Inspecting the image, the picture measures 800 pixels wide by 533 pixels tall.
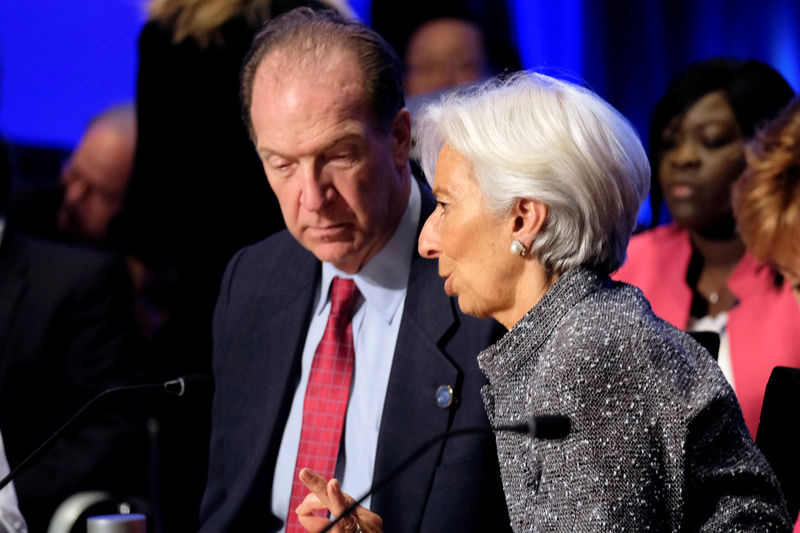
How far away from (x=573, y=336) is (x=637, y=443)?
0.61 feet

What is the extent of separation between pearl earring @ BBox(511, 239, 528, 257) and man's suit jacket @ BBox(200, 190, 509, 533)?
38 cm

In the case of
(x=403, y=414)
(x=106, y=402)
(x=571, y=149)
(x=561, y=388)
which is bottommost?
(x=106, y=402)

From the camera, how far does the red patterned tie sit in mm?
2297

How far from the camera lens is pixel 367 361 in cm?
235

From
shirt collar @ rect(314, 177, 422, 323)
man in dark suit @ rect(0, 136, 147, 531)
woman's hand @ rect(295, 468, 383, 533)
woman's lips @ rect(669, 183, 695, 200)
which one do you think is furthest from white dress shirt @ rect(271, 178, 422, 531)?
woman's lips @ rect(669, 183, 695, 200)

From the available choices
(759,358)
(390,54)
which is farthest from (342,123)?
(759,358)

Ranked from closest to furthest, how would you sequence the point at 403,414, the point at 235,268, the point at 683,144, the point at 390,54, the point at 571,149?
the point at 571,149, the point at 403,414, the point at 390,54, the point at 235,268, the point at 683,144

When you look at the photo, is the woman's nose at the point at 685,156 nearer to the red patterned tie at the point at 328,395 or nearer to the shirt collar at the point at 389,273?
the shirt collar at the point at 389,273

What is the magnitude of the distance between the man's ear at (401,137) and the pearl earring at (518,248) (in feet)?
2.02

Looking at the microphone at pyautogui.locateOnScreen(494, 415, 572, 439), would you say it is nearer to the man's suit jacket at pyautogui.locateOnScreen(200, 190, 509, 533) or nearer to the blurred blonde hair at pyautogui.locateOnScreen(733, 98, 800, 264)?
the man's suit jacket at pyautogui.locateOnScreen(200, 190, 509, 533)

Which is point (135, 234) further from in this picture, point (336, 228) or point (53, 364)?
point (336, 228)

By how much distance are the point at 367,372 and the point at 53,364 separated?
1.24 m

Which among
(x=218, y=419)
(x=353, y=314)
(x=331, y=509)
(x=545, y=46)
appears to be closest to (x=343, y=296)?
(x=353, y=314)

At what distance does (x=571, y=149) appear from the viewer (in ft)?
5.91
